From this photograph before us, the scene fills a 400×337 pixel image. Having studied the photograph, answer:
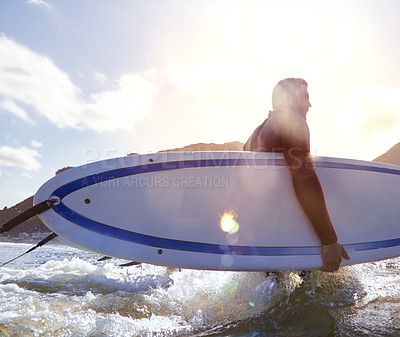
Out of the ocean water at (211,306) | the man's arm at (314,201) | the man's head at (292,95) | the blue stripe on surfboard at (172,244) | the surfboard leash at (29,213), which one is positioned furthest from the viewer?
the man's head at (292,95)

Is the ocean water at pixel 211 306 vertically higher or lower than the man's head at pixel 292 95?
lower

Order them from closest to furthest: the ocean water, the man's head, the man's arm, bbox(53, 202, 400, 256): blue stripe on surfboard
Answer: the ocean water → bbox(53, 202, 400, 256): blue stripe on surfboard → the man's arm → the man's head

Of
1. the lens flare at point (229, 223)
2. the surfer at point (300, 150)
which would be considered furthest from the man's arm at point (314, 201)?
the lens flare at point (229, 223)

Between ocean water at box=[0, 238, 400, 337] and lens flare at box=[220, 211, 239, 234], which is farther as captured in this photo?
lens flare at box=[220, 211, 239, 234]

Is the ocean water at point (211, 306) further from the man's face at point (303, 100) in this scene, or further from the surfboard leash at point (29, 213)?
the man's face at point (303, 100)

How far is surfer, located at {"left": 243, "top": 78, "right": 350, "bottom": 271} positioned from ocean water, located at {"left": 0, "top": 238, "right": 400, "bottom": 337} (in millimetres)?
442

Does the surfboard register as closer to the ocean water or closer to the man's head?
the ocean water

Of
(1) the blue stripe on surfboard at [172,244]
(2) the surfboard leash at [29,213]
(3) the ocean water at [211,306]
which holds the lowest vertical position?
(3) the ocean water at [211,306]

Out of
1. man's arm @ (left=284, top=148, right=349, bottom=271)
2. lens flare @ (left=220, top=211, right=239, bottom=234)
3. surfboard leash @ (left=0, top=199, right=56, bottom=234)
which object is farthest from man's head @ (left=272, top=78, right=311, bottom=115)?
surfboard leash @ (left=0, top=199, right=56, bottom=234)

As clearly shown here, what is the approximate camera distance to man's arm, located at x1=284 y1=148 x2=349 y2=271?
2484 millimetres

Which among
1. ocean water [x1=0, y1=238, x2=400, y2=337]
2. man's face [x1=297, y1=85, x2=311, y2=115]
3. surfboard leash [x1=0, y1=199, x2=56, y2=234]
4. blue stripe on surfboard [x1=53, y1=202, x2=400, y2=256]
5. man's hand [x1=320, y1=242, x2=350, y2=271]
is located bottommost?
ocean water [x1=0, y1=238, x2=400, y2=337]

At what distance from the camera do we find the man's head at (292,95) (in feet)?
8.57

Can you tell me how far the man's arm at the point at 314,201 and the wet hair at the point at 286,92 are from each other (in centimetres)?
45

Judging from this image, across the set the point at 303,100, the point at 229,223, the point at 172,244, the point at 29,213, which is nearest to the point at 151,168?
the point at 172,244
